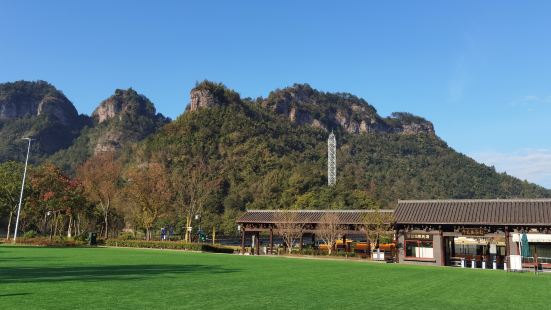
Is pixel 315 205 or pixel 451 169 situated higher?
pixel 451 169

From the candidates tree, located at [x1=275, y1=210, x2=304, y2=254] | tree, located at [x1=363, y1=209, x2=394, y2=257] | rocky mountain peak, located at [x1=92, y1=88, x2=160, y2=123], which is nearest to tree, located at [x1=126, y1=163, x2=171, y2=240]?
tree, located at [x1=275, y1=210, x2=304, y2=254]

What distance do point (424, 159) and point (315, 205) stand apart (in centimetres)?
8314

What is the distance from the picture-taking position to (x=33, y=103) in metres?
165

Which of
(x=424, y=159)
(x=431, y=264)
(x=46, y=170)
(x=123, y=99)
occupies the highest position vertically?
(x=123, y=99)

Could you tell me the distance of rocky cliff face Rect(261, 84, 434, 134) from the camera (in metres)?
146

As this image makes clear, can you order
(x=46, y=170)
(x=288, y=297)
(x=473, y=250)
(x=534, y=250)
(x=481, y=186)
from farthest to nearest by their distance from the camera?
(x=481, y=186), (x=46, y=170), (x=473, y=250), (x=534, y=250), (x=288, y=297)

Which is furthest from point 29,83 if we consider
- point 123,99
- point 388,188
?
point 388,188

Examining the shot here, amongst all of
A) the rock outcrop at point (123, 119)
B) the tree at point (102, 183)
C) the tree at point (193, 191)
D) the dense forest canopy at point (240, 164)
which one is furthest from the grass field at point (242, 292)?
the rock outcrop at point (123, 119)

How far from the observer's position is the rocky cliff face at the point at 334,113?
478ft

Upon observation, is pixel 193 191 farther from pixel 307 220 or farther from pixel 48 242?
pixel 307 220

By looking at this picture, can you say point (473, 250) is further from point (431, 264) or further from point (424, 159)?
point (424, 159)

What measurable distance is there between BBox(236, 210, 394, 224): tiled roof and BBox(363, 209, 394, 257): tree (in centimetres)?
33

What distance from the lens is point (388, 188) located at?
10281 cm

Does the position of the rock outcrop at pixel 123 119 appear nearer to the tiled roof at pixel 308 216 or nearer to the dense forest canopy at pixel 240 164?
the dense forest canopy at pixel 240 164
